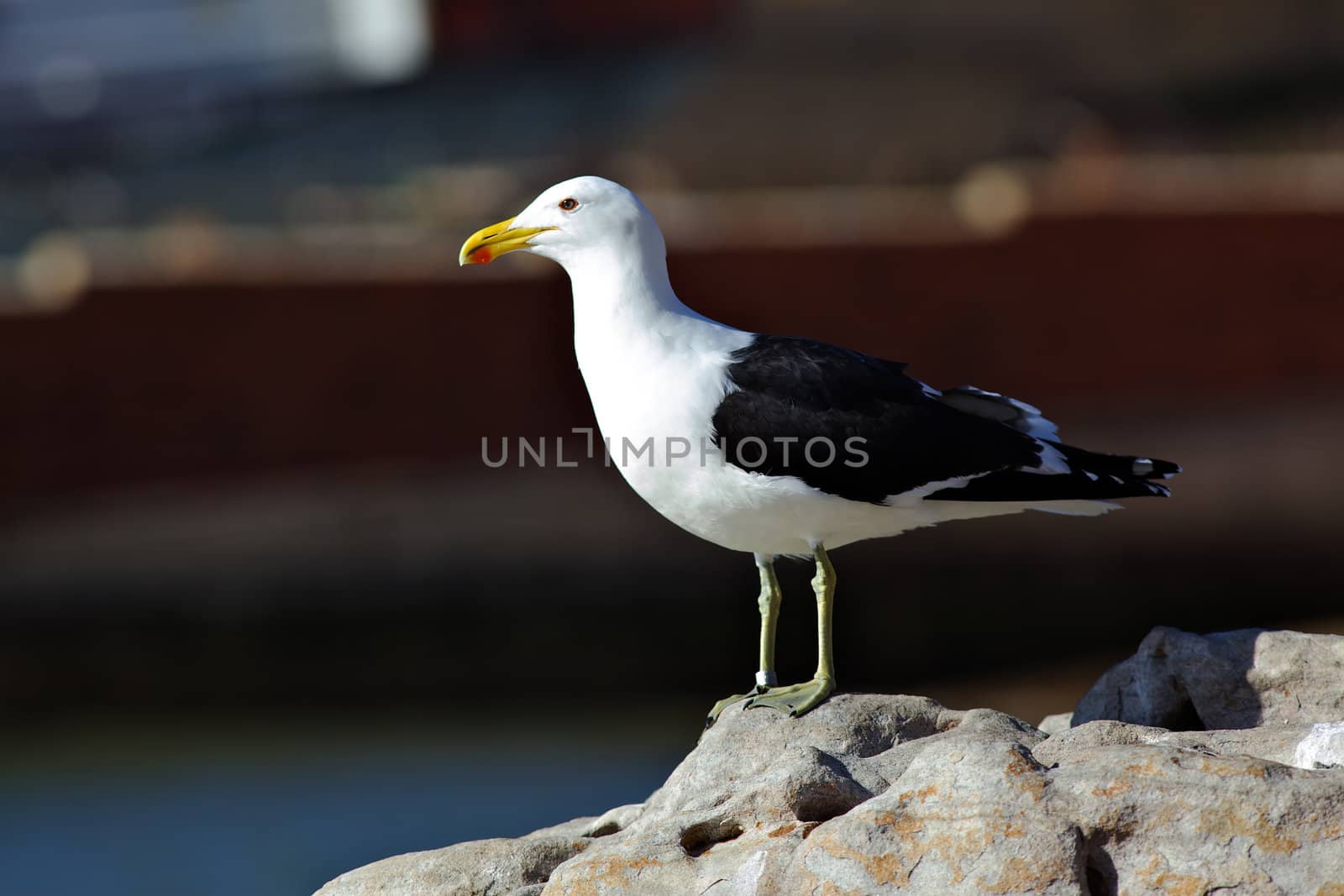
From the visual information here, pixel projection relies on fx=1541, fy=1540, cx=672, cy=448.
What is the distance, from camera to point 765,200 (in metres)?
18.5

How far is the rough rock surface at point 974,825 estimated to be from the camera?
A: 13.0 feet

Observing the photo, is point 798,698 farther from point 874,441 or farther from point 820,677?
point 874,441

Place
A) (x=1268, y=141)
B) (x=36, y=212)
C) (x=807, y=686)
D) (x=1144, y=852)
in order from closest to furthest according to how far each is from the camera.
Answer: (x=1144, y=852)
(x=807, y=686)
(x=36, y=212)
(x=1268, y=141)

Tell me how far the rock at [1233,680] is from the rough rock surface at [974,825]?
0.10 meters

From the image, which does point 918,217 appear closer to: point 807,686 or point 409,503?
point 409,503

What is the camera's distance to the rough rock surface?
3.96 metres

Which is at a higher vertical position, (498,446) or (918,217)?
(918,217)

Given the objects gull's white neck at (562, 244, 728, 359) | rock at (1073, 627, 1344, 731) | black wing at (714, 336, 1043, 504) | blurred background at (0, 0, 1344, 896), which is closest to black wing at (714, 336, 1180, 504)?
black wing at (714, 336, 1043, 504)

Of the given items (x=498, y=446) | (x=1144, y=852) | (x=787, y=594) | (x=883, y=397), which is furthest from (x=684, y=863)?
(x=498, y=446)

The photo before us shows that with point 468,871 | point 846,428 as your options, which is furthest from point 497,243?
point 468,871

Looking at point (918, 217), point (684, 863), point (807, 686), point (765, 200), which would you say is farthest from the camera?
point (765, 200)

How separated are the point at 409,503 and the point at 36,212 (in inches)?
370

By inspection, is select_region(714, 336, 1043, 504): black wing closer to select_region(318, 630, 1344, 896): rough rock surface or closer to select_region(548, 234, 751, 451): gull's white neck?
select_region(548, 234, 751, 451): gull's white neck

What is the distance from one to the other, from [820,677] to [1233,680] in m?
1.45
